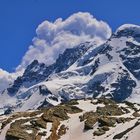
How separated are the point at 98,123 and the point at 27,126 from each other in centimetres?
1753

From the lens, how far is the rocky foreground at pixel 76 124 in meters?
131

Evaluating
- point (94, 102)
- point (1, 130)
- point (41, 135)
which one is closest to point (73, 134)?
point (41, 135)

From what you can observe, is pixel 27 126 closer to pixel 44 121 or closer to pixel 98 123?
pixel 44 121

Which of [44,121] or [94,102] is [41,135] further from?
[94,102]

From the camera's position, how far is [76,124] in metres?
142

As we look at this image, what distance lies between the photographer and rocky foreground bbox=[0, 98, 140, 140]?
131m

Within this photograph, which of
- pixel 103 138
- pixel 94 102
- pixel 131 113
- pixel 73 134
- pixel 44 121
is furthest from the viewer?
pixel 94 102

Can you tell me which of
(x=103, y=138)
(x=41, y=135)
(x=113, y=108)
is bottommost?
(x=103, y=138)

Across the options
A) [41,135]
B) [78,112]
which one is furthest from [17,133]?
[78,112]

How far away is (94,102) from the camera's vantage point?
171 m

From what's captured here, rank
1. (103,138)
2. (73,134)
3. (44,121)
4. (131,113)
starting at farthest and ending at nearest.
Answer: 1. (131,113)
2. (44,121)
3. (73,134)
4. (103,138)

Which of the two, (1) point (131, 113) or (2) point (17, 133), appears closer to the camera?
(2) point (17, 133)

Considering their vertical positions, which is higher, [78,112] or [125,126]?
[78,112]

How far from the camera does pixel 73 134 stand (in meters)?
135
